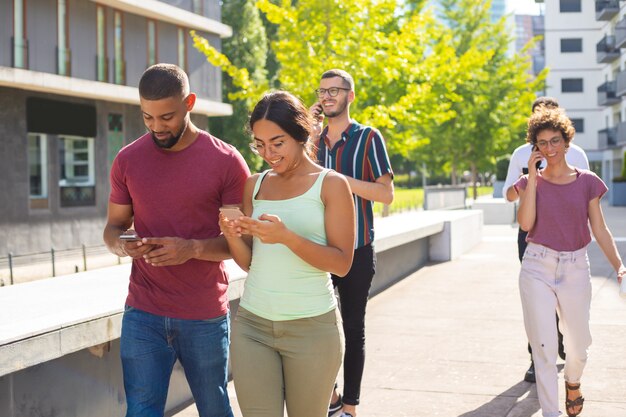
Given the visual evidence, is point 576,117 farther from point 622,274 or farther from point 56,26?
point 622,274

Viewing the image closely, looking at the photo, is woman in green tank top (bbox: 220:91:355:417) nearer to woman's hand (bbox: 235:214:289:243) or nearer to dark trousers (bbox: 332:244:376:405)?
woman's hand (bbox: 235:214:289:243)

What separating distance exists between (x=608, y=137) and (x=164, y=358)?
62.0 meters

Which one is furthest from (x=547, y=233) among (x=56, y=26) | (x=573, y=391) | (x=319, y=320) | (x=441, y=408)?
(x=56, y=26)

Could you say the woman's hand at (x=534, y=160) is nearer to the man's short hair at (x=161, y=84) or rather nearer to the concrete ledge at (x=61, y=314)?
the concrete ledge at (x=61, y=314)

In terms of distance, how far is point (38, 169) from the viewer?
26.3 meters

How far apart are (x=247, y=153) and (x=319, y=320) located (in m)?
43.5

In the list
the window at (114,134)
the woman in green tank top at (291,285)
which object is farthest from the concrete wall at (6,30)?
the woman in green tank top at (291,285)

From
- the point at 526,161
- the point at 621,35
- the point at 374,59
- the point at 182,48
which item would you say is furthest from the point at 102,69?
the point at 621,35

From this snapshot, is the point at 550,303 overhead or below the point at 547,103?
below

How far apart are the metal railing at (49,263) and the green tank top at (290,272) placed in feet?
54.1

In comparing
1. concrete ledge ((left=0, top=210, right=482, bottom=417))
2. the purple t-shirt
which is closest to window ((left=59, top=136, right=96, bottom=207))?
concrete ledge ((left=0, top=210, right=482, bottom=417))

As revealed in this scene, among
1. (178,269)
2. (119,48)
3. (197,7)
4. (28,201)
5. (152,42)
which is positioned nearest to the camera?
(178,269)

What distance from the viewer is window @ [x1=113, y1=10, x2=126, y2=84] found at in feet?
96.2

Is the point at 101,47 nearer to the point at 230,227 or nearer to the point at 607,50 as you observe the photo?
the point at 230,227
